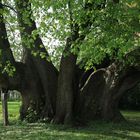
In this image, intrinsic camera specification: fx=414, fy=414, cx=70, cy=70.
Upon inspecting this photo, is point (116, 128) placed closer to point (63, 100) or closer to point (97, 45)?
point (63, 100)

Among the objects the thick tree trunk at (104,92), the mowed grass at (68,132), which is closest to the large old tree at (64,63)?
the thick tree trunk at (104,92)

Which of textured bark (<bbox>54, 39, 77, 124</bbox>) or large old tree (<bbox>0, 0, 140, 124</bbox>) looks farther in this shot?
textured bark (<bbox>54, 39, 77, 124</bbox>)

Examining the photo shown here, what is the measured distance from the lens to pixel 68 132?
16.3 m

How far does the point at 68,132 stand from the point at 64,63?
13.7 ft

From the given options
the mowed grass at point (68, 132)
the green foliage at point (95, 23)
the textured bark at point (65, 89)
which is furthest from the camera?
the textured bark at point (65, 89)

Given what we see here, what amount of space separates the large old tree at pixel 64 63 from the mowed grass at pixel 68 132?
3.72 ft

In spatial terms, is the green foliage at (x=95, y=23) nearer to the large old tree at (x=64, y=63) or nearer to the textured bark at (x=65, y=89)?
the large old tree at (x=64, y=63)

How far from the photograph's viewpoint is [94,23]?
44.6ft

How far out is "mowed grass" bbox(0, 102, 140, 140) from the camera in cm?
1515

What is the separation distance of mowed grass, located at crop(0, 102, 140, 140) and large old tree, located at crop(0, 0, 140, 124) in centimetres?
114

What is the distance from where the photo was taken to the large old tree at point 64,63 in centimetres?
1374

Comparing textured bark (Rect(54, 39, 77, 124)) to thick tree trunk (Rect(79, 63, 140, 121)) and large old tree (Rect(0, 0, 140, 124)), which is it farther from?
thick tree trunk (Rect(79, 63, 140, 121))

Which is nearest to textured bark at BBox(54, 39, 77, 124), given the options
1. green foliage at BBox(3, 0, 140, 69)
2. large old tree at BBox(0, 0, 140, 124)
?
large old tree at BBox(0, 0, 140, 124)

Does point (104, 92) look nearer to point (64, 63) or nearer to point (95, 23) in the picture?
point (64, 63)
